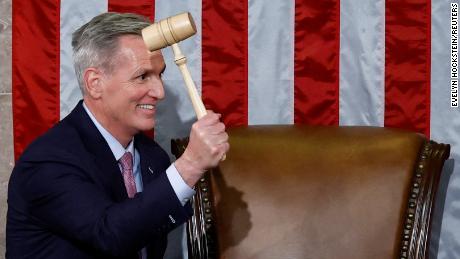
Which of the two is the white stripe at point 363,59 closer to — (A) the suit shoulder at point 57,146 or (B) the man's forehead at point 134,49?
(B) the man's forehead at point 134,49

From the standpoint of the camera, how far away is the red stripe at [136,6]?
2025mm

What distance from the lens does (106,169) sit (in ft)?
5.02

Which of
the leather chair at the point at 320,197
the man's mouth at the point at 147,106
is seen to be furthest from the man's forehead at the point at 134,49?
the leather chair at the point at 320,197

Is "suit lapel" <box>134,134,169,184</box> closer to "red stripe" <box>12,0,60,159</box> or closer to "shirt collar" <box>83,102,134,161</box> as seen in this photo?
"shirt collar" <box>83,102,134,161</box>

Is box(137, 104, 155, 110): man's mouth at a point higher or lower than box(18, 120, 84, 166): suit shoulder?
higher

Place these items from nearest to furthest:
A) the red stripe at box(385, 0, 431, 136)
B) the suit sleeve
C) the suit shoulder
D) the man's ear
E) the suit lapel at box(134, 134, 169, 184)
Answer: the suit sleeve
the suit shoulder
the man's ear
the suit lapel at box(134, 134, 169, 184)
the red stripe at box(385, 0, 431, 136)

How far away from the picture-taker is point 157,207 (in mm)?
1314

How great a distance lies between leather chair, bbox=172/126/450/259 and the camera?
1724mm

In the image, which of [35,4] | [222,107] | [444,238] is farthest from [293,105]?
[35,4]

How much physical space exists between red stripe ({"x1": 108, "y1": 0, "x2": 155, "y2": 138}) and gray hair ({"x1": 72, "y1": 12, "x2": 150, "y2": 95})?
18.0 inches

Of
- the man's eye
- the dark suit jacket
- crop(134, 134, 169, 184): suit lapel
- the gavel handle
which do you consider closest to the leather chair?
crop(134, 134, 169, 184): suit lapel

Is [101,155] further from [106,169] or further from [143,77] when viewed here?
[143,77]

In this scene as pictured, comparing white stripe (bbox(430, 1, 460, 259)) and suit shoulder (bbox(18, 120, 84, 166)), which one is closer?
suit shoulder (bbox(18, 120, 84, 166))

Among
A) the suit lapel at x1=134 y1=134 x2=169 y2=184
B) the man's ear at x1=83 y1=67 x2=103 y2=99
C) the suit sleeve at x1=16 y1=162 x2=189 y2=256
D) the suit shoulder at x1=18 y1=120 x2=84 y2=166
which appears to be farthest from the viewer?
the suit lapel at x1=134 y1=134 x2=169 y2=184
